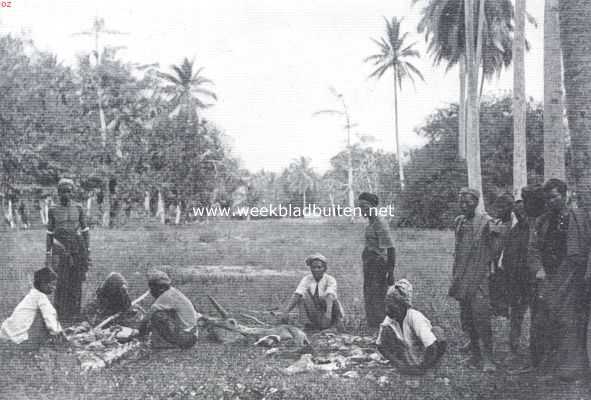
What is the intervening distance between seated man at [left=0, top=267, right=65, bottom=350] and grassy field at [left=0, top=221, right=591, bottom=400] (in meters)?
0.16

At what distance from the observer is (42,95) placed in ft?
27.1

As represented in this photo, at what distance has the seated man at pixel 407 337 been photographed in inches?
158

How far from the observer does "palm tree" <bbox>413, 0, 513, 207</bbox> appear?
9.03 meters

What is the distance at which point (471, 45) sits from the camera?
11.0 meters

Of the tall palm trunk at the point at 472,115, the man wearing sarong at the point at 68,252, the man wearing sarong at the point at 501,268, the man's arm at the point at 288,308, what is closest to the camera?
the man wearing sarong at the point at 501,268

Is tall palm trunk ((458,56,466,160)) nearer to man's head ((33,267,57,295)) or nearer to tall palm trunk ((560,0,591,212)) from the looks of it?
tall palm trunk ((560,0,591,212))

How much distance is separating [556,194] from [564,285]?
728 mm

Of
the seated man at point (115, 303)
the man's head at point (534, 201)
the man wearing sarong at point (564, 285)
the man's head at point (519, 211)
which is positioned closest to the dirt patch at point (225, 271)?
the seated man at point (115, 303)

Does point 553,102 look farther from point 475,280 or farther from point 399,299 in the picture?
point 399,299

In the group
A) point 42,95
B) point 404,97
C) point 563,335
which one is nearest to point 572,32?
point 563,335

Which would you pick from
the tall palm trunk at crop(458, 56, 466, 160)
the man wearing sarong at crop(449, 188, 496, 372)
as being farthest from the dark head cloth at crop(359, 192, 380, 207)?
the tall palm trunk at crop(458, 56, 466, 160)

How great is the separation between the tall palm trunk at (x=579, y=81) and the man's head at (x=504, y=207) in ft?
1.92

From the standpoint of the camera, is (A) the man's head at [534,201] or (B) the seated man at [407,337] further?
(A) the man's head at [534,201]

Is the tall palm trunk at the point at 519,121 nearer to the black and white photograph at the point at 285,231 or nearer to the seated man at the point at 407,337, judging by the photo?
the black and white photograph at the point at 285,231
